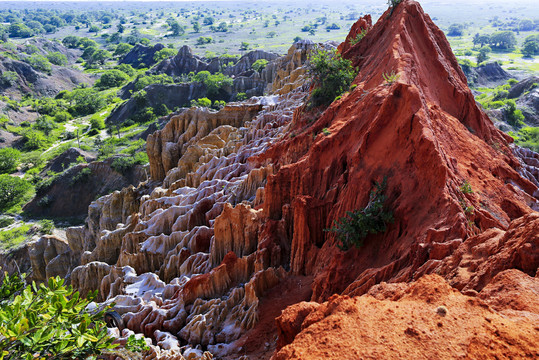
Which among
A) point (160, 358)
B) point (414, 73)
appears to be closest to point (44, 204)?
point (160, 358)

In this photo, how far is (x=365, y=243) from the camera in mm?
10609

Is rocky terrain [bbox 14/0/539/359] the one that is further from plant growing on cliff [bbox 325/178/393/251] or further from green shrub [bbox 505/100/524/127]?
green shrub [bbox 505/100/524/127]

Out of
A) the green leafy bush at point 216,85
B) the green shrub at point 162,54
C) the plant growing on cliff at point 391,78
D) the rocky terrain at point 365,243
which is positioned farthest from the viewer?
the green shrub at point 162,54

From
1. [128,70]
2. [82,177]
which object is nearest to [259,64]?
[82,177]

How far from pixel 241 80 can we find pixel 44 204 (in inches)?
1461

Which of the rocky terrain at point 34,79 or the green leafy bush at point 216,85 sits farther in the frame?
the rocky terrain at point 34,79

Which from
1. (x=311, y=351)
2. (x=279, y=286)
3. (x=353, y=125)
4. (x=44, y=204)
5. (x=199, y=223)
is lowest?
(x=44, y=204)

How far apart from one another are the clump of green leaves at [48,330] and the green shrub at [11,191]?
46544 mm

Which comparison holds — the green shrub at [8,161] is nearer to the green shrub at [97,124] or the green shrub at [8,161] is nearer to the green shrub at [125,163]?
the green shrub at [97,124]

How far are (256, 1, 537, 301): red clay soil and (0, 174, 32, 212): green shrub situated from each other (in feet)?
141

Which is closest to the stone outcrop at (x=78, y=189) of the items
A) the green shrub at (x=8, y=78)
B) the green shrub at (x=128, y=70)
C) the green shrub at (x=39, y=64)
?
the green shrub at (x=8, y=78)

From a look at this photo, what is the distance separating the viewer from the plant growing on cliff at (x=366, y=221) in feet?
33.4

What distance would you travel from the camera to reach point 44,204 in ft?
147

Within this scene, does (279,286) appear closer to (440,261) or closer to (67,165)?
(440,261)
